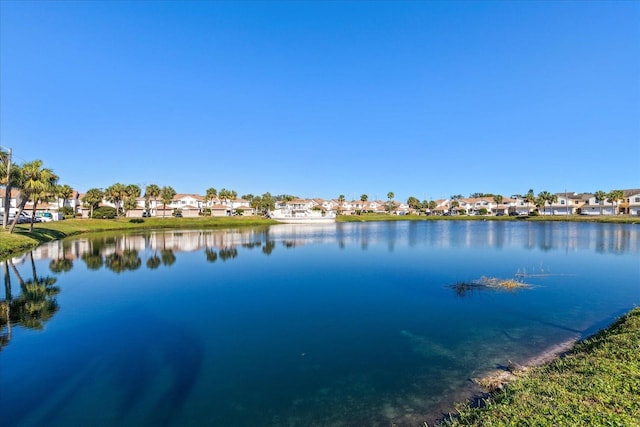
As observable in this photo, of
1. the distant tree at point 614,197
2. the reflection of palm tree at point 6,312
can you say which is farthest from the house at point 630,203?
Answer: the reflection of palm tree at point 6,312

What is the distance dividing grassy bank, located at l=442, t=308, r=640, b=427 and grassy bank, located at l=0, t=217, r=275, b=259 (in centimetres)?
4411

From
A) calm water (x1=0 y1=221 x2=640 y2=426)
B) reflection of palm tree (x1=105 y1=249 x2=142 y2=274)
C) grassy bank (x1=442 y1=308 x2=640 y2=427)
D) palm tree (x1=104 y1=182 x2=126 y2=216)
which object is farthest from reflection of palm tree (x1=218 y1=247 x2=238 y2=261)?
palm tree (x1=104 y1=182 x2=126 y2=216)

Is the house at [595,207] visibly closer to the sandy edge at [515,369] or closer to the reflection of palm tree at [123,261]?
the sandy edge at [515,369]

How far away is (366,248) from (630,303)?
28757 millimetres

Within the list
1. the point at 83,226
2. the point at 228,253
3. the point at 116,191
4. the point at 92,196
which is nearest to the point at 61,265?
the point at 228,253

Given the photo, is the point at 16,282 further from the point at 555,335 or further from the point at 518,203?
the point at 518,203

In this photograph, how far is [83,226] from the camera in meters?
→ 70.2

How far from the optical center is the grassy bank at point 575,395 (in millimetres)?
5957

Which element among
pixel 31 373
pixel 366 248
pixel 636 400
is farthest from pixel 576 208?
pixel 31 373

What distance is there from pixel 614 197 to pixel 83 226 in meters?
148

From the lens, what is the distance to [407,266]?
30219 millimetres

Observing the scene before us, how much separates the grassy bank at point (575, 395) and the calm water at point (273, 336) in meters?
1.58

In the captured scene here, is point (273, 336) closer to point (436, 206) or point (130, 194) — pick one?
point (130, 194)

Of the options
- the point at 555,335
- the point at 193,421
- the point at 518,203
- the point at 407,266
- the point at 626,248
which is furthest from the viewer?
the point at 518,203
